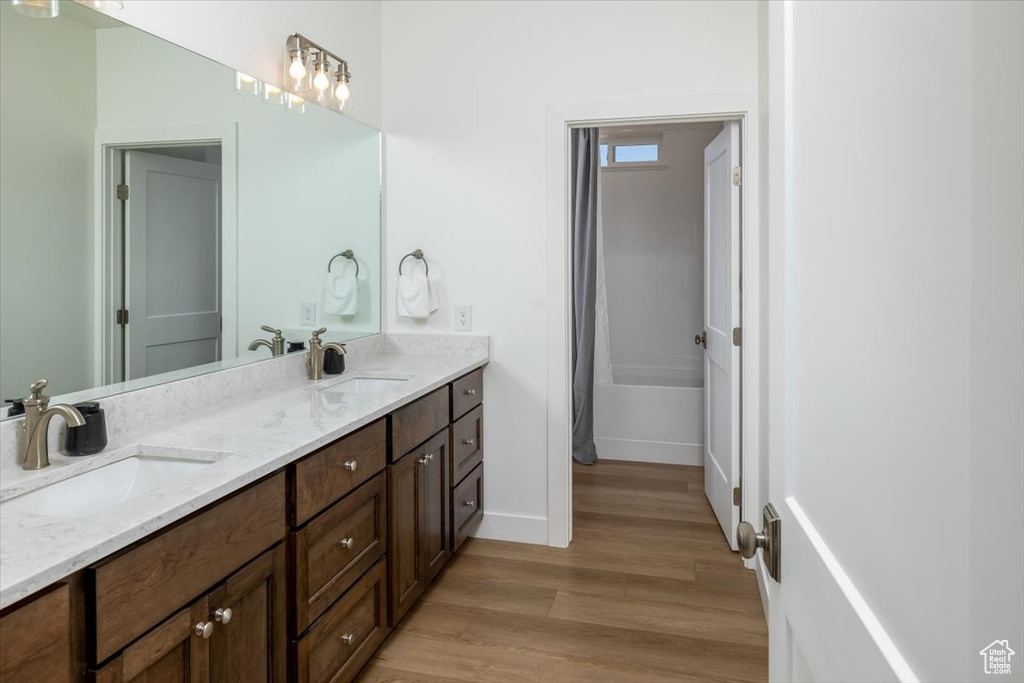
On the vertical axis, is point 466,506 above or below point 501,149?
below

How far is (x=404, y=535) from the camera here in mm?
2258

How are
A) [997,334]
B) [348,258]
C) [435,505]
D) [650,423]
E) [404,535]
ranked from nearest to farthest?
[997,334] < [404,535] < [435,505] < [348,258] < [650,423]

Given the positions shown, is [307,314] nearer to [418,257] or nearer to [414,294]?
[414,294]

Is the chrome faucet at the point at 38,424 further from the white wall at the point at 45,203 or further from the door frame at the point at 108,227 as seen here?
Answer: the door frame at the point at 108,227

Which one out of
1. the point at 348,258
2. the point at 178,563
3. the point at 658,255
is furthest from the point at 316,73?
the point at 658,255

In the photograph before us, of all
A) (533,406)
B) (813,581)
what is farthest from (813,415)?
(533,406)

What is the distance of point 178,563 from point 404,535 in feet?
3.62

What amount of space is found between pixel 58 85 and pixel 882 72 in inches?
70.6

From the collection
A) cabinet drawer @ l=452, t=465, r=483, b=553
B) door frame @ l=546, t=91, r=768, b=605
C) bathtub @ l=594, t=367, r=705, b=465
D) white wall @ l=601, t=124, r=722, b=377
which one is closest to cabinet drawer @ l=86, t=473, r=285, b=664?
cabinet drawer @ l=452, t=465, r=483, b=553

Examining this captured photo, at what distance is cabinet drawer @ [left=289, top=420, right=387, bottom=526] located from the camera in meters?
1.61

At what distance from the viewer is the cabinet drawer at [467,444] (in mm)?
2762

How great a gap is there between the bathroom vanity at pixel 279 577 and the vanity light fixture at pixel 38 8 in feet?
3.84

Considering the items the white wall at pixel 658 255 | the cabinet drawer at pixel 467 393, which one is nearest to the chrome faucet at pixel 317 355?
the cabinet drawer at pixel 467 393

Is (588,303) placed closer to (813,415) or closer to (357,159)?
(357,159)
